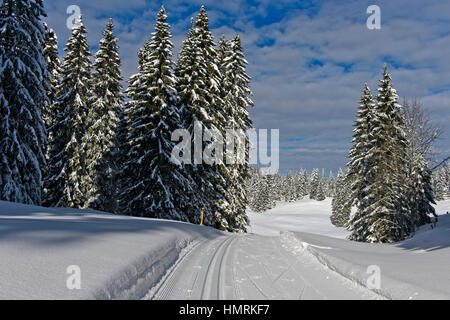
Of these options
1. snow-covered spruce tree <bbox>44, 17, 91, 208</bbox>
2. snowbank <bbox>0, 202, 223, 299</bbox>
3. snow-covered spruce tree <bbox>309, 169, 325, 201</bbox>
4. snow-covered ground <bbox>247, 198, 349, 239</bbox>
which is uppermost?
snow-covered spruce tree <bbox>44, 17, 91, 208</bbox>

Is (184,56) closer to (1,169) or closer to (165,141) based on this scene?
(165,141)

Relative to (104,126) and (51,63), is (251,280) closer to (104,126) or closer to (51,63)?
(104,126)

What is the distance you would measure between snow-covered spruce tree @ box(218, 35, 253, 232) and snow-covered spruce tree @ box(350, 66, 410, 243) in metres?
10.2

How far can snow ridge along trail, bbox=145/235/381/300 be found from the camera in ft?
15.2

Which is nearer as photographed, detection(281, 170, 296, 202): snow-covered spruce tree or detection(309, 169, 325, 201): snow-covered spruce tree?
detection(309, 169, 325, 201): snow-covered spruce tree

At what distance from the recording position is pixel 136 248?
6062 millimetres

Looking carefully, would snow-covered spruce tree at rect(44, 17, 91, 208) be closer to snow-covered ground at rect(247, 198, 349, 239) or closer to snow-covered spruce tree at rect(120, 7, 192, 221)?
snow-covered spruce tree at rect(120, 7, 192, 221)

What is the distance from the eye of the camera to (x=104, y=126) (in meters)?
24.5

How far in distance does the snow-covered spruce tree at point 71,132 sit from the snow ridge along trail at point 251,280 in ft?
56.0

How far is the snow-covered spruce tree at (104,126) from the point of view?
23656 mm

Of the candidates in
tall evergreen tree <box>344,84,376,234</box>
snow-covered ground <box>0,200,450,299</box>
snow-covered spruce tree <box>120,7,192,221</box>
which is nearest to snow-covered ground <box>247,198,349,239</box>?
tall evergreen tree <box>344,84,376,234</box>

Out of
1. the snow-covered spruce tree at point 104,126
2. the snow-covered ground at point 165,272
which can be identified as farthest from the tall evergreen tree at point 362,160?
the snow-covered spruce tree at point 104,126

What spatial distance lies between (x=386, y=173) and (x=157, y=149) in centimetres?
1805

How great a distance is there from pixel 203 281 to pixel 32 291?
2.88 metres
